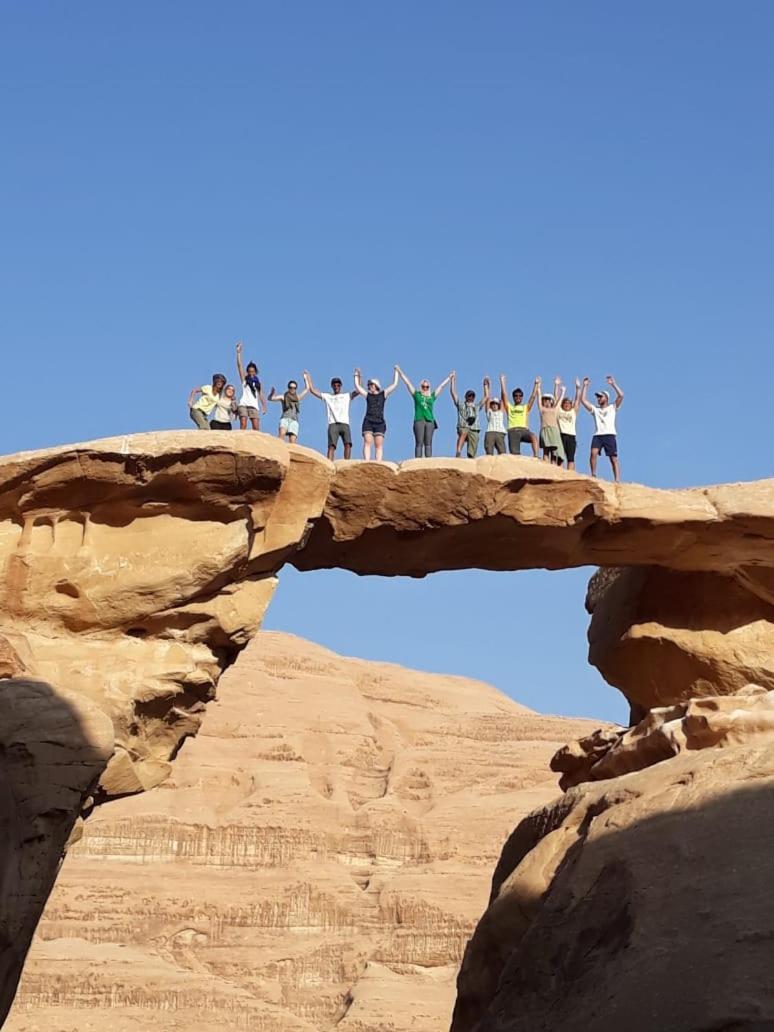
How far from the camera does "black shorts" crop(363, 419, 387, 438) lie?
2081 centimetres

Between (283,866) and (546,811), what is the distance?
23.6m

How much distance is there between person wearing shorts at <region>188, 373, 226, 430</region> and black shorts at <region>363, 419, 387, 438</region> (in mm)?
1906

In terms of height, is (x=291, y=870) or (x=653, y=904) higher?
(x=291, y=870)

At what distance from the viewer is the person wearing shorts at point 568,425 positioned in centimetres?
2131

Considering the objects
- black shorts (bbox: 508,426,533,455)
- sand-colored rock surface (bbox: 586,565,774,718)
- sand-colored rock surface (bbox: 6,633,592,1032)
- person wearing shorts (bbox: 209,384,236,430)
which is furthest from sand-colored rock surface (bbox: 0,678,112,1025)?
sand-colored rock surface (bbox: 6,633,592,1032)

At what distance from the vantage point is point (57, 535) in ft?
63.7

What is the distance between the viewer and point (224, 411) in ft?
67.5

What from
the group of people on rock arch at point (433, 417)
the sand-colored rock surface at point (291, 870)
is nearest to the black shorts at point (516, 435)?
the group of people on rock arch at point (433, 417)

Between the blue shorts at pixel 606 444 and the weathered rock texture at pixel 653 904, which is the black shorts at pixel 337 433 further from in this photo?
the weathered rock texture at pixel 653 904

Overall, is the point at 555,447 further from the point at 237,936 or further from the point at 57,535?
the point at 237,936

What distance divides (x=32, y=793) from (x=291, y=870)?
23.3 meters

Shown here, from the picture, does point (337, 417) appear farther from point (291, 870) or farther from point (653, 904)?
point (291, 870)

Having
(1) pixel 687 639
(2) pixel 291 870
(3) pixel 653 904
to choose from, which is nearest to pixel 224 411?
(1) pixel 687 639

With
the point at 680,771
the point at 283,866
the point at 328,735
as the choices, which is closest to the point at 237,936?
the point at 283,866
